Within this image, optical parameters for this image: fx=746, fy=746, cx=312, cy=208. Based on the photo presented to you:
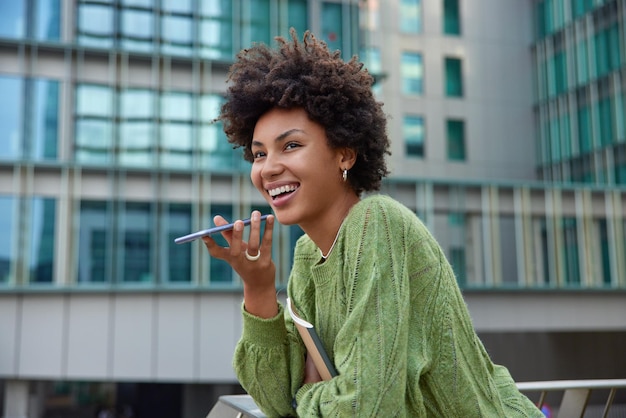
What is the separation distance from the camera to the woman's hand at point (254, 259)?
212 cm

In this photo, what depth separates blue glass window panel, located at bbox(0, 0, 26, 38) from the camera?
22312 millimetres

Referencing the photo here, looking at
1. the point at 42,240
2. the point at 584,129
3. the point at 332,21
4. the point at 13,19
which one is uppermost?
the point at 332,21

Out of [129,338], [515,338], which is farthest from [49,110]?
[515,338]

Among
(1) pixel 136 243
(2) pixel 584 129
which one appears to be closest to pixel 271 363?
(1) pixel 136 243

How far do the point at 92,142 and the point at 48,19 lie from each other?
4.00 metres

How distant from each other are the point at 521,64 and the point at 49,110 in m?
21.1

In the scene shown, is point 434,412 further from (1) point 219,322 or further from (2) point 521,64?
(2) point 521,64

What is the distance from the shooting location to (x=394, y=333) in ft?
6.52

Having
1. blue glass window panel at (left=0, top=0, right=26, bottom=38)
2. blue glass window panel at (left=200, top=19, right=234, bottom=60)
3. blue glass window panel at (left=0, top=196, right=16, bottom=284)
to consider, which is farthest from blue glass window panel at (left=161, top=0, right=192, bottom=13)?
blue glass window panel at (left=0, top=196, right=16, bottom=284)

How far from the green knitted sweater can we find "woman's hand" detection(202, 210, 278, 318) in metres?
0.18

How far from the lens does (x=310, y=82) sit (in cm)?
227

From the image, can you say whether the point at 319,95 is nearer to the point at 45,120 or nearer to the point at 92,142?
the point at 92,142

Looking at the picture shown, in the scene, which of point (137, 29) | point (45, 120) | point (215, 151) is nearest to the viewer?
point (45, 120)

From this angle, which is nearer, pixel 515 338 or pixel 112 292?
pixel 112 292
